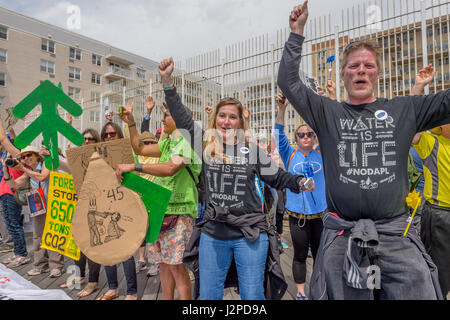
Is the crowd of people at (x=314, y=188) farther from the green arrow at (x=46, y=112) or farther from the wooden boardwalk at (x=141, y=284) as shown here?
the green arrow at (x=46, y=112)

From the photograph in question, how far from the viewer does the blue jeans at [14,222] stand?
442cm

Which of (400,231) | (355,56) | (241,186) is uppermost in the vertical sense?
(355,56)

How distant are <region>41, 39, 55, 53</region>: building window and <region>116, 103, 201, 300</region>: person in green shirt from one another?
32.6 meters

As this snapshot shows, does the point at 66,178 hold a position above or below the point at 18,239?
above

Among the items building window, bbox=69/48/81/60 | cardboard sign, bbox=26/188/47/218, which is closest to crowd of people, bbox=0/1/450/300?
cardboard sign, bbox=26/188/47/218

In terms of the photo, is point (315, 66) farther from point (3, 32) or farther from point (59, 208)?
point (3, 32)

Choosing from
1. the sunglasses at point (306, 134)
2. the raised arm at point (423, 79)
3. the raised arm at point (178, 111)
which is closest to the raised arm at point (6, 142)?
the raised arm at point (178, 111)

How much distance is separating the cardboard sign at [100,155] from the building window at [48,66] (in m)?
31.9

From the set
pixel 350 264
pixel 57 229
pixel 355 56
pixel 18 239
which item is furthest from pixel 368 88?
pixel 18 239

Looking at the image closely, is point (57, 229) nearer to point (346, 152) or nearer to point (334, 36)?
point (346, 152)

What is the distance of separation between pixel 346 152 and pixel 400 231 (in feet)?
1.49

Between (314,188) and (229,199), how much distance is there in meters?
0.75

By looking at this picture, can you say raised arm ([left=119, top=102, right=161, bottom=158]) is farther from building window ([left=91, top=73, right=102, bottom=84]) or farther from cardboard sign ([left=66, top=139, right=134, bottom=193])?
building window ([left=91, top=73, right=102, bottom=84])
